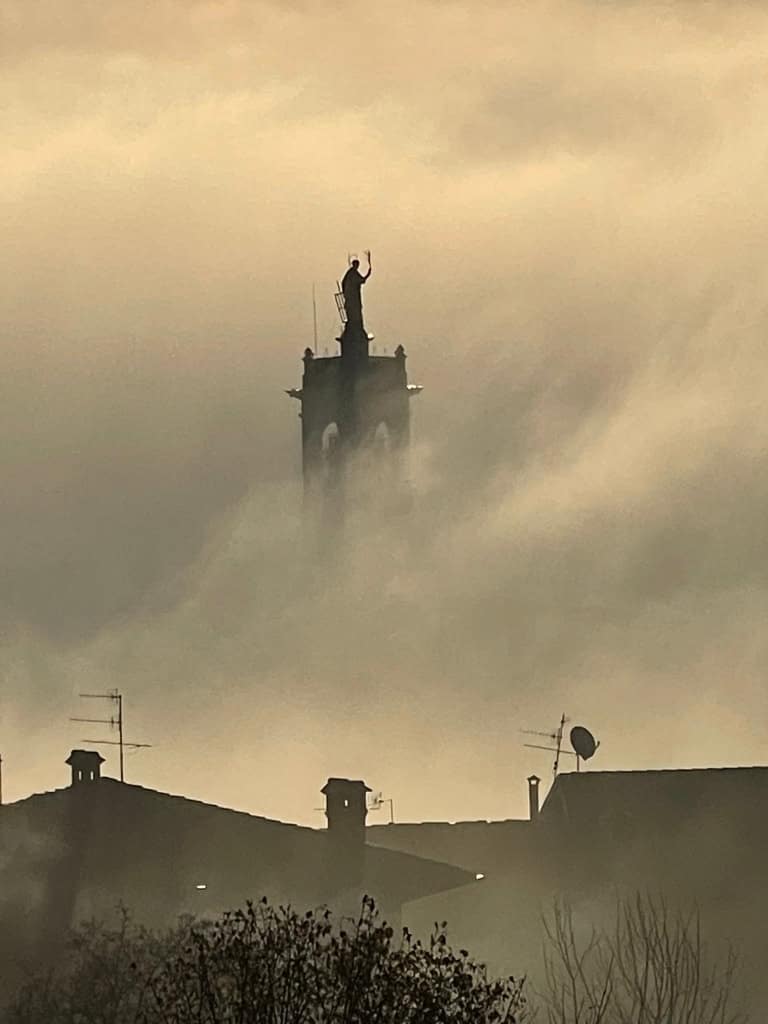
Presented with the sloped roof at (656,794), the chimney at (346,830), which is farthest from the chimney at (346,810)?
the sloped roof at (656,794)

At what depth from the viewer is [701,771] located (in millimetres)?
103062

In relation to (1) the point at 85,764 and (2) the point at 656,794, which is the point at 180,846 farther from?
(2) the point at 656,794

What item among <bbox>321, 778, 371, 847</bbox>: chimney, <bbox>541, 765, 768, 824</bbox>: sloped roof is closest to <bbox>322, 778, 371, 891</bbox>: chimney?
<bbox>321, 778, 371, 847</bbox>: chimney

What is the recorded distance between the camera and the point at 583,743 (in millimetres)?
106938

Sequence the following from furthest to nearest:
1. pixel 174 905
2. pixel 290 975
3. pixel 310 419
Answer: pixel 310 419 < pixel 174 905 < pixel 290 975

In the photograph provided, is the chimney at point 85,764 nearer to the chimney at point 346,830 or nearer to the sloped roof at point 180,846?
the sloped roof at point 180,846

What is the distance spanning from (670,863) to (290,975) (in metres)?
42.5

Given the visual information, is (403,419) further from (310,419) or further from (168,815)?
(168,815)

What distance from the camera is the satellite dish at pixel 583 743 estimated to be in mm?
106438

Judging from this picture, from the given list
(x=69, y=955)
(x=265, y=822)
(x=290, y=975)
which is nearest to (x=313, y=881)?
(x=265, y=822)

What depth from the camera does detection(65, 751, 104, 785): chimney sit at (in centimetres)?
9094

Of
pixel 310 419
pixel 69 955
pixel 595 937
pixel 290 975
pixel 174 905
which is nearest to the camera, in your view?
pixel 290 975

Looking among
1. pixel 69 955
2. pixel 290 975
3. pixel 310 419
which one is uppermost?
pixel 310 419

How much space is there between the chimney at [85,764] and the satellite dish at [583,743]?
1789 centimetres
